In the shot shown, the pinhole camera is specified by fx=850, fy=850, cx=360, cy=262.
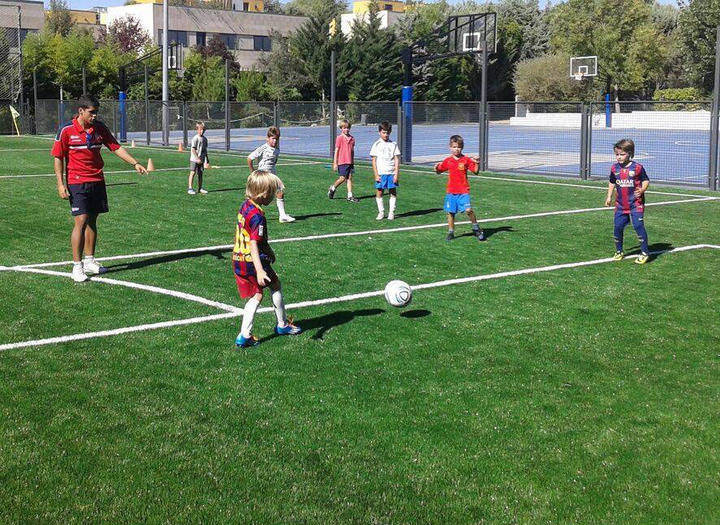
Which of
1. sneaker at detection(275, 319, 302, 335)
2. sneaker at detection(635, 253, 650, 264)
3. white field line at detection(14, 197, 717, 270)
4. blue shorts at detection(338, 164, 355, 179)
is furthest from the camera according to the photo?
blue shorts at detection(338, 164, 355, 179)

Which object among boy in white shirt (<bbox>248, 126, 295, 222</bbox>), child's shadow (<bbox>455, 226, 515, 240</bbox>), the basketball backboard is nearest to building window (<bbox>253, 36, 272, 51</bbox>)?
the basketball backboard

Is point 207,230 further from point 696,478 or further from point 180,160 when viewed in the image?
point 180,160

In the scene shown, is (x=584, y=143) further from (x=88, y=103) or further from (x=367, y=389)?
(x=367, y=389)

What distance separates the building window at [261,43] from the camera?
8606cm

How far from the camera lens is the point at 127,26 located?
74438 mm

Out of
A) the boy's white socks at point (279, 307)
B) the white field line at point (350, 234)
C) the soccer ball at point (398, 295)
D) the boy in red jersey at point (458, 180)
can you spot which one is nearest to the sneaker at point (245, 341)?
the boy's white socks at point (279, 307)

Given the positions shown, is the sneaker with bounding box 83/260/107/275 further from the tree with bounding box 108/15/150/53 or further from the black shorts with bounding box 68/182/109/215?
the tree with bounding box 108/15/150/53

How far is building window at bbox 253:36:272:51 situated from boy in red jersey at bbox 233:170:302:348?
82113 millimetres

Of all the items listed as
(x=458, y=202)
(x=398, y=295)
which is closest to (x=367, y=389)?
(x=398, y=295)

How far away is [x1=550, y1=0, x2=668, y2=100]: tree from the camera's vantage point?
219ft

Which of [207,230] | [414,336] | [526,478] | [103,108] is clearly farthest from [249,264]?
[103,108]

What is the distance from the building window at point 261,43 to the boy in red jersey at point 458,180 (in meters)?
77.0

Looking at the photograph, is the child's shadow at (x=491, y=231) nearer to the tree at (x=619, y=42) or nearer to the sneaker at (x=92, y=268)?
the sneaker at (x=92, y=268)

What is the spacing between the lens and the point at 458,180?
1243 cm
